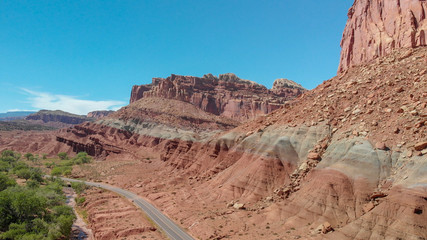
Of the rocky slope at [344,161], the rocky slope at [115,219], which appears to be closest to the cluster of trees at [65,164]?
the rocky slope at [115,219]

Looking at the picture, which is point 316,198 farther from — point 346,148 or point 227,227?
point 227,227

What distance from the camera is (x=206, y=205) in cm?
4522

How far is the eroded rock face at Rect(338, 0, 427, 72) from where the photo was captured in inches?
1833

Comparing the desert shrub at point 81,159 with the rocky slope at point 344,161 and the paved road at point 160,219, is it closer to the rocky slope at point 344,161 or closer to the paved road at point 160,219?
the paved road at point 160,219

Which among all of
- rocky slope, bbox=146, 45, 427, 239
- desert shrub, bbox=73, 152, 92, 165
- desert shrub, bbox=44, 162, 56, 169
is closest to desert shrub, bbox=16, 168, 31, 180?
desert shrub, bbox=44, 162, 56, 169

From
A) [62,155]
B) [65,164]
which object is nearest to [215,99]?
[62,155]

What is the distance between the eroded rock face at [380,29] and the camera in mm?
46562

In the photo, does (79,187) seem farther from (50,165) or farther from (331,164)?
(331,164)

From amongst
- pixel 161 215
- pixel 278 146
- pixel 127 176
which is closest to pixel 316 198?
pixel 278 146

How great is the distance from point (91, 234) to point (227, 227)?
22257 mm

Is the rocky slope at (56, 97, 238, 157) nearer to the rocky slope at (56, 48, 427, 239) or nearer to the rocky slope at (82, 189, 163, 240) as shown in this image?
the rocky slope at (82, 189, 163, 240)

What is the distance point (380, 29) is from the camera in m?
54.1

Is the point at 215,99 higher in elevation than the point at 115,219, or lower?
higher

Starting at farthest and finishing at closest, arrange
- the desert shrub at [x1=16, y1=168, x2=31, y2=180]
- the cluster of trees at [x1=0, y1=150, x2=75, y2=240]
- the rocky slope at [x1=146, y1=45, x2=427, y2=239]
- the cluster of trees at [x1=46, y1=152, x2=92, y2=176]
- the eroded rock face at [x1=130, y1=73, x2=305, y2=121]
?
the eroded rock face at [x1=130, y1=73, x2=305, y2=121]
the cluster of trees at [x1=46, y1=152, x2=92, y2=176]
the desert shrub at [x1=16, y1=168, x2=31, y2=180]
the cluster of trees at [x1=0, y1=150, x2=75, y2=240]
the rocky slope at [x1=146, y1=45, x2=427, y2=239]
